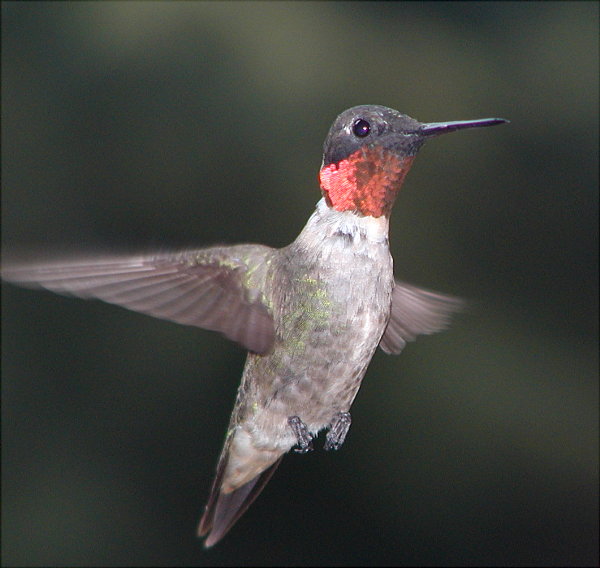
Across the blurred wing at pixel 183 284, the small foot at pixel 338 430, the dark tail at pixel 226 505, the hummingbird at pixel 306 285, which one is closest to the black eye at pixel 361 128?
the hummingbird at pixel 306 285

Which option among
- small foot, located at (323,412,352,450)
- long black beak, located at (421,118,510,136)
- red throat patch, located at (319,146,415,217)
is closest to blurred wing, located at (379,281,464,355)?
small foot, located at (323,412,352,450)

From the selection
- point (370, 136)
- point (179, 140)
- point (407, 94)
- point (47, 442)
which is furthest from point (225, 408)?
point (370, 136)

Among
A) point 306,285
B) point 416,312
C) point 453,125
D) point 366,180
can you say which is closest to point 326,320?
point 306,285

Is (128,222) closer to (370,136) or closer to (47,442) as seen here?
(47,442)

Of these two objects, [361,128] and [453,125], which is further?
[361,128]

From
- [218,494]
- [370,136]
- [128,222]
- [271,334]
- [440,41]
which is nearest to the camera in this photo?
[370,136]

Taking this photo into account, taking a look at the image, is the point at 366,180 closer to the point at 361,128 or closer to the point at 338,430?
the point at 361,128
